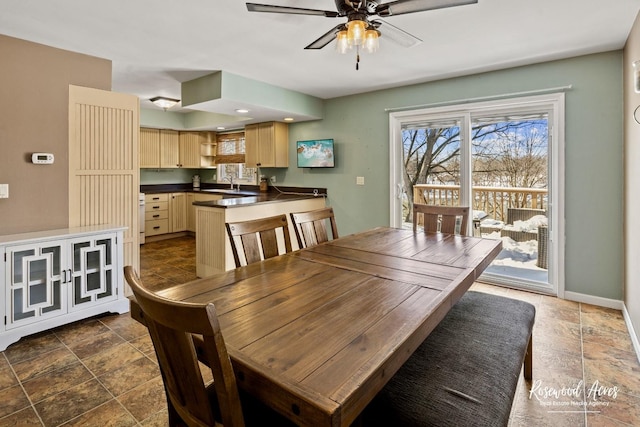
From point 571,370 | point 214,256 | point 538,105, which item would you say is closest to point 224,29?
point 214,256

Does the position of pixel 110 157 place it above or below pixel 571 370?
above

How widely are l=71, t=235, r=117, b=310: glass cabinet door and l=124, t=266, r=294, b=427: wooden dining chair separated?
2.15 meters

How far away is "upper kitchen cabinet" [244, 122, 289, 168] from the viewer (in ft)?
18.0

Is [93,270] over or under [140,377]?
over

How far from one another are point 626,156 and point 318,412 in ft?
11.7

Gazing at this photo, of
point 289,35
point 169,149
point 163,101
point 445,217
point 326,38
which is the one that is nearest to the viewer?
point 326,38

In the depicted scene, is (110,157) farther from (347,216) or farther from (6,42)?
(347,216)

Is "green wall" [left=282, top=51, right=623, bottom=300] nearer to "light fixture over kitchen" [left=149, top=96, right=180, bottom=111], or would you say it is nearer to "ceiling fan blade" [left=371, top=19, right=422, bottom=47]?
"ceiling fan blade" [left=371, top=19, right=422, bottom=47]

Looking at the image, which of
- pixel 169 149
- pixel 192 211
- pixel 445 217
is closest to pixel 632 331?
pixel 445 217

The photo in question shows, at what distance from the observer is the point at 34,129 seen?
286 cm

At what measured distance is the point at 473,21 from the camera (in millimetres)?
2539

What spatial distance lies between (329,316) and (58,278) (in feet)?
8.37

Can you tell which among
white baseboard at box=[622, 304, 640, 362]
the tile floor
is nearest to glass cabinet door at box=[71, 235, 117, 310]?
the tile floor

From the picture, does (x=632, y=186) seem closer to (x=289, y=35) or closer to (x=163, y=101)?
(x=289, y=35)
